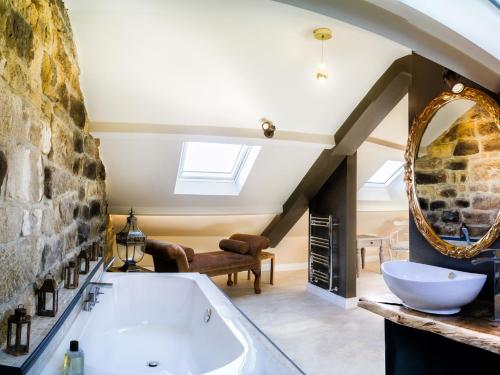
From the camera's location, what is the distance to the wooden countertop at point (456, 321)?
148 cm

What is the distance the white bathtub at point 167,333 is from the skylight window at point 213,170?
142 cm

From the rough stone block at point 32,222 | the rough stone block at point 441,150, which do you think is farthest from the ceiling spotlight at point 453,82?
the rough stone block at point 32,222

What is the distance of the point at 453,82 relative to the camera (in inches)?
79.6

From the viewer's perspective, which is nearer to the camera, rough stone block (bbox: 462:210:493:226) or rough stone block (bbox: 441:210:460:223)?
rough stone block (bbox: 462:210:493:226)

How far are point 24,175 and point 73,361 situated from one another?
2.56ft

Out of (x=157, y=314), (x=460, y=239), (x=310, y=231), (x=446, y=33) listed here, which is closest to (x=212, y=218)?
(x=310, y=231)

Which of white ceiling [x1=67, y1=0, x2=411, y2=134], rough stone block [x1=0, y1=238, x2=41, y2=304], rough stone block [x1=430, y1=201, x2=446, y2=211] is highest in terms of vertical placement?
white ceiling [x1=67, y1=0, x2=411, y2=134]

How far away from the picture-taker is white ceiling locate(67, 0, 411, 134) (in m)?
2.17

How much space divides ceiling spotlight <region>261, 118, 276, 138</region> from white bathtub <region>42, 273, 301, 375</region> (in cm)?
138

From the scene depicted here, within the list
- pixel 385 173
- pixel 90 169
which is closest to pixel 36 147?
pixel 90 169

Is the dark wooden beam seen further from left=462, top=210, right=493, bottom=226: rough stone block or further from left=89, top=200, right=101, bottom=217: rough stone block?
left=89, top=200, right=101, bottom=217: rough stone block

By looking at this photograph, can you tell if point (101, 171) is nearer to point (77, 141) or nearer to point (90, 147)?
point (90, 147)

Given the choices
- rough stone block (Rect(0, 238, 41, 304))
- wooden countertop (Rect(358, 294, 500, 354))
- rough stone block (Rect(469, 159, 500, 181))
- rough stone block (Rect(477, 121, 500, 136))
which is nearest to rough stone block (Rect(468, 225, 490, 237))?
rough stone block (Rect(469, 159, 500, 181))

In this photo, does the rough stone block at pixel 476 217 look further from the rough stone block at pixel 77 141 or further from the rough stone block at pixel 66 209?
the rough stone block at pixel 77 141
